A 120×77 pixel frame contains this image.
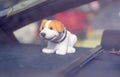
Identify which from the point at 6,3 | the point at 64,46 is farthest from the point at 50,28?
the point at 6,3

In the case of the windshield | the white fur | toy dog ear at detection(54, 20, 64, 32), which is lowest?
the white fur

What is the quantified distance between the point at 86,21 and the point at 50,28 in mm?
212

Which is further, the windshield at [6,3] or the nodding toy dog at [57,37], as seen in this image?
the nodding toy dog at [57,37]

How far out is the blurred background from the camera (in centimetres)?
158

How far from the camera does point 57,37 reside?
177 cm

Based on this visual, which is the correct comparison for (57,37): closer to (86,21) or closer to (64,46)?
(64,46)

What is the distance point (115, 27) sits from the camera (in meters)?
1.62

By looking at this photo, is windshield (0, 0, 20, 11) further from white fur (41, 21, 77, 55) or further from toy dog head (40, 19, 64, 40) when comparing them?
white fur (41, 21, 77, 55)

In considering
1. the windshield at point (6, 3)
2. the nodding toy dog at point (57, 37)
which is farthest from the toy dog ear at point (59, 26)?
the windshield at point (6, 3)

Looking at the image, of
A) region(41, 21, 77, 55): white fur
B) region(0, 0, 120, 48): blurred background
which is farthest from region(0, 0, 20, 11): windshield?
region(41, 21, 77, 55): white fur

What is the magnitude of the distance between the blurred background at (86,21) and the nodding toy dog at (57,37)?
4 centimetres

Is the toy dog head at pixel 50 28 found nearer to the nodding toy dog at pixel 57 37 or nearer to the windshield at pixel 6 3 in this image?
the nodding toy dog at pixel 57 37

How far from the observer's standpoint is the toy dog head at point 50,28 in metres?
1.71

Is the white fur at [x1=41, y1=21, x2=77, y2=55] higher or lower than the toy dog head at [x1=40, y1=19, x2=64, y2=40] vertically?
lower
